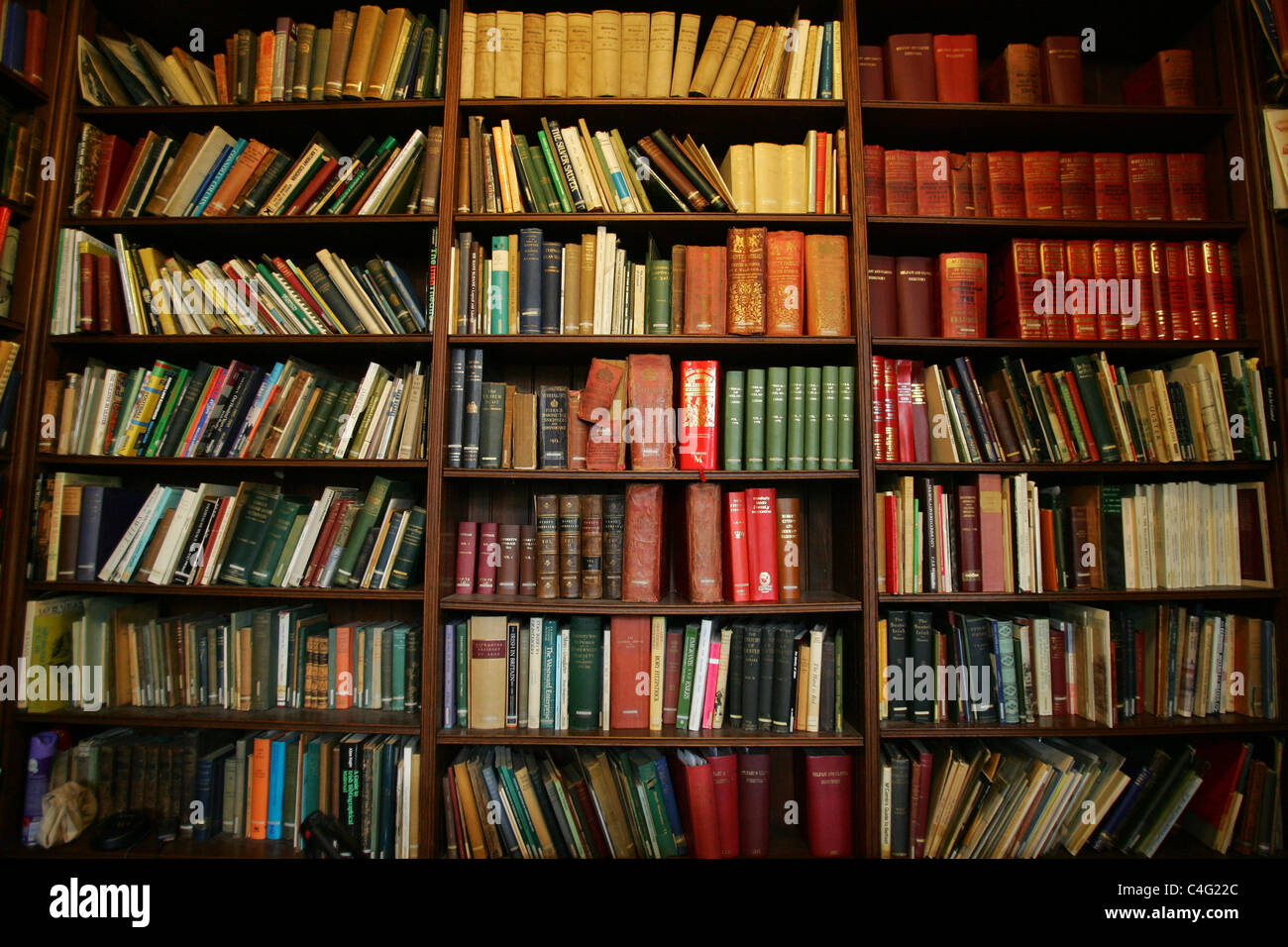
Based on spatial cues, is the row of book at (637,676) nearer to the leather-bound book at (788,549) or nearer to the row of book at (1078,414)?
the leather-bound book at (788,549)

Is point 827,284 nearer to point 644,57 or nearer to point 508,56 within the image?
point 644,57

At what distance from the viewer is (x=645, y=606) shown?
1.65 m

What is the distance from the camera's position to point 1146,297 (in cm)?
173

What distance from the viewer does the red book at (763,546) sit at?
166 cm

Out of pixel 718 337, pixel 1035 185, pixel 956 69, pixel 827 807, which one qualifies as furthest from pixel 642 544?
pixel 956 69

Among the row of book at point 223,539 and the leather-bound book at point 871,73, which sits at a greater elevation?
the leather-bound book at point 871,73

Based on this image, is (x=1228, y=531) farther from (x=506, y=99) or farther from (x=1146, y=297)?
(x=506, y=99)

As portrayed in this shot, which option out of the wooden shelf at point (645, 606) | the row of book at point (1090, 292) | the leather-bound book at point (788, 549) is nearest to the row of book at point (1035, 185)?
the row of book at point (1090, 292)

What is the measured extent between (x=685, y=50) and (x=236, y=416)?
5.30 feet

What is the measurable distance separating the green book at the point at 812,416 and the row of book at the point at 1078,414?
0.15 metres

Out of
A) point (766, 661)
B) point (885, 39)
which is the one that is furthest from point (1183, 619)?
point (885, 39)

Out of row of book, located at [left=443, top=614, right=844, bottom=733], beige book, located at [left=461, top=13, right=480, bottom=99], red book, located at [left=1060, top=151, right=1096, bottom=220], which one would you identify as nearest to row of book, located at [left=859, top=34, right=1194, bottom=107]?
red book, located at [left=1060, top=151, right=1096, bottom=220]

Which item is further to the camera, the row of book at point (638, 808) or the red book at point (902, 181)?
the red book at point (902, 181)
